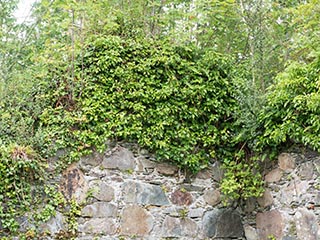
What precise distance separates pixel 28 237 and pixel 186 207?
4.78 ft

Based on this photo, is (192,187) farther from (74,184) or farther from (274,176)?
(74,184)

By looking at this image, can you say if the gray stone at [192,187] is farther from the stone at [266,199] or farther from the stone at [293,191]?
the stone at [293,191]

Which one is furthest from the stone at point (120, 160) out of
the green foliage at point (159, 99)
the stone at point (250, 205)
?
the stone at point (250, 205)

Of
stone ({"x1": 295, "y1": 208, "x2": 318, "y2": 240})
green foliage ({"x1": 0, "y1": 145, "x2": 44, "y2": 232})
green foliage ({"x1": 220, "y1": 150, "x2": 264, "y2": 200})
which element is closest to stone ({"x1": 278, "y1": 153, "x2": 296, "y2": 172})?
green foliage ({"x1": 220, "y1": 150, "x2": 264, "y2": 200})

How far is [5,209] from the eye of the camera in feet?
10.3

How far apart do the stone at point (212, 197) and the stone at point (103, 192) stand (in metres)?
0.95

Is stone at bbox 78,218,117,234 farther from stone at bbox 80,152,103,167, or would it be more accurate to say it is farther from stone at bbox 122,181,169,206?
stone at bbox 80,152,103,167

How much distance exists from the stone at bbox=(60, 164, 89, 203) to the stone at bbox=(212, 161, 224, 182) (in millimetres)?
1282

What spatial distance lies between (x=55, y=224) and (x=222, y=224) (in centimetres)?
160

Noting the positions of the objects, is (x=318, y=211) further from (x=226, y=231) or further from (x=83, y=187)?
(x=83, y=187)

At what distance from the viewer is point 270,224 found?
367 cm

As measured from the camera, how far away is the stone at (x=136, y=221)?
356 centimetres

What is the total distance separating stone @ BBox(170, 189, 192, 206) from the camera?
12.4ft

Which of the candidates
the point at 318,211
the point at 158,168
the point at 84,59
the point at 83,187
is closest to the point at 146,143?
the point at 158,168
